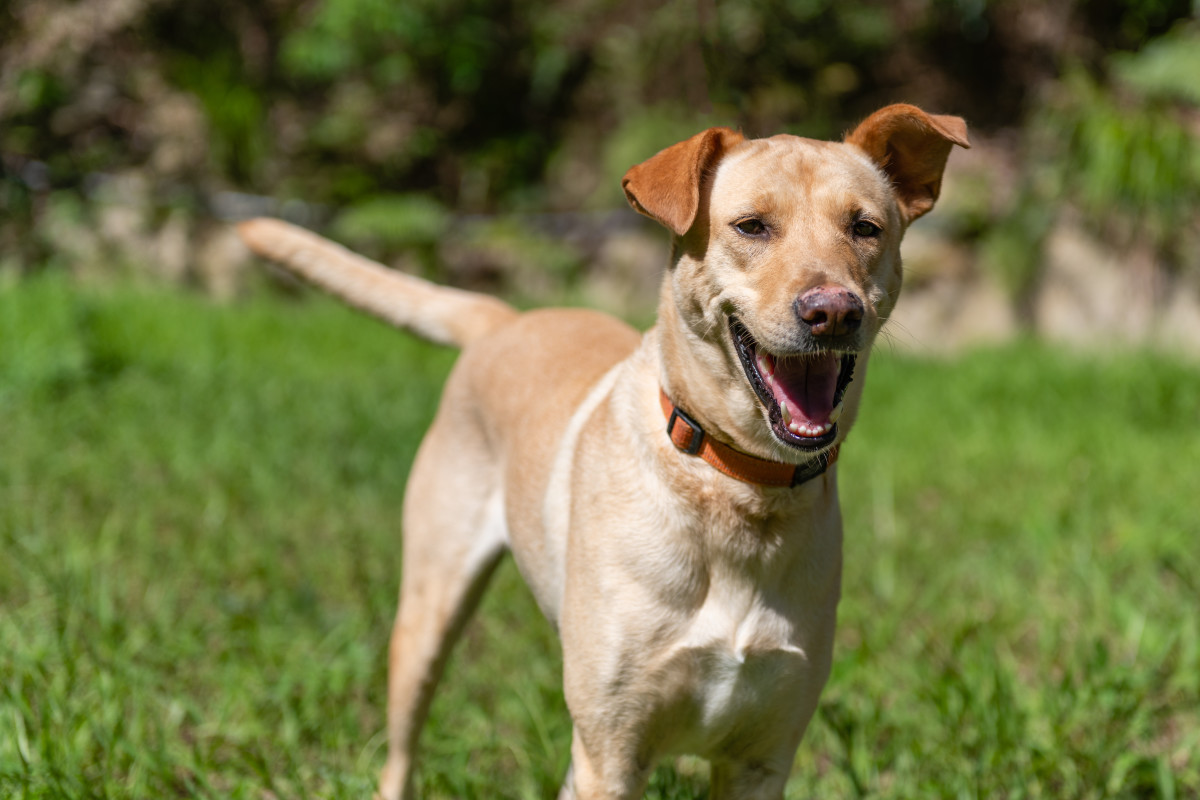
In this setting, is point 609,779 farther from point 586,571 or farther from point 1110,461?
point 1110,461

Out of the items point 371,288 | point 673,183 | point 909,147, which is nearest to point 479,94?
Result: point 371,288

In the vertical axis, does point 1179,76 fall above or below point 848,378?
below

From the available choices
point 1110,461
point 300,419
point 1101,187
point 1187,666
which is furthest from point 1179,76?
point 300,419

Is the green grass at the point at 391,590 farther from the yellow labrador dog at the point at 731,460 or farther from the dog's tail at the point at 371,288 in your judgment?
the dog's tail at the point at 371,288

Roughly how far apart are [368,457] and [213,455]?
0.73 m

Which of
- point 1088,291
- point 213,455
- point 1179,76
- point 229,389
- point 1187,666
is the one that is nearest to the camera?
point 1187,666

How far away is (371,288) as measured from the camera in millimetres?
3467

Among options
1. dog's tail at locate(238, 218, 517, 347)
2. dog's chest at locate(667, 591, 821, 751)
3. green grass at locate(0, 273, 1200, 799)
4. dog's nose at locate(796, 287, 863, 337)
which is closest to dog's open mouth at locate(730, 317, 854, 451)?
dog's nose at locate(796, 287, 863, 337)

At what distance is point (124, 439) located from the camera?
5.21 m

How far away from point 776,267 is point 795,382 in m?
0.24

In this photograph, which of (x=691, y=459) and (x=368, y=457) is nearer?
(x=691, y=459)

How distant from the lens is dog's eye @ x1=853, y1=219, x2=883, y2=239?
229cm

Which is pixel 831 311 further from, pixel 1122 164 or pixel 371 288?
pixel 1122 164

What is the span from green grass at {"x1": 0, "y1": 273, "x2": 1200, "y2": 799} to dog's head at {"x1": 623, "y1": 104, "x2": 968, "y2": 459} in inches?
45.4
